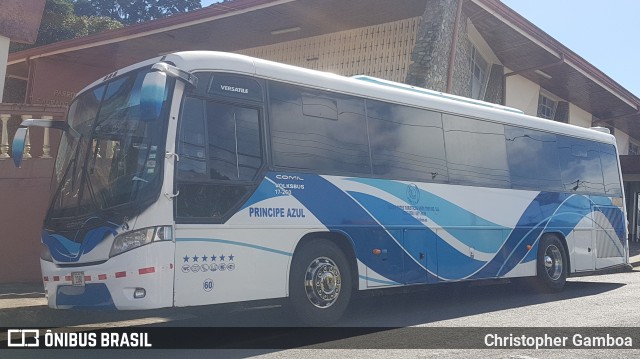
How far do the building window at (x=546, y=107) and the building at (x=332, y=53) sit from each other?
0.28 meters

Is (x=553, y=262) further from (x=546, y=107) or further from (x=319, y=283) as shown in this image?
(x=546, y=107)

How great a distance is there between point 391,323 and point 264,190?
2.41 meters

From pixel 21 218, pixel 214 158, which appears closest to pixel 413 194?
pixel 214 158

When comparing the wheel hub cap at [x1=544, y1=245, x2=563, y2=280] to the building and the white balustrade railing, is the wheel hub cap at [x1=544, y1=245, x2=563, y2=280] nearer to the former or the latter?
the building

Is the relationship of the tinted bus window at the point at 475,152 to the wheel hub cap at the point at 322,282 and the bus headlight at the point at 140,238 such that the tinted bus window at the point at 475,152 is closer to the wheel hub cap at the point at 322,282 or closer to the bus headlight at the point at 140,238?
the wheel hub cap at the point at 322,282

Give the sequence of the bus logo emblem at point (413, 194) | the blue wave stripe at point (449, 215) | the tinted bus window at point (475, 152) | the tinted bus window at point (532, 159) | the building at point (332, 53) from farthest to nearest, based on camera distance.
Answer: the tinted bus window at point (532, 159) < the building at point (332, 53) < the tinted bus window at point (475, 152) < the bus logo emblem at point (413, 194) < the blue wave stripe at point (449, 215)

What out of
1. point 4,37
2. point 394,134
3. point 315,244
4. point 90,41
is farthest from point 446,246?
point 90,41

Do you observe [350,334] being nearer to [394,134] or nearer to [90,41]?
[394,134]

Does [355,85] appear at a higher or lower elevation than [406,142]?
higher

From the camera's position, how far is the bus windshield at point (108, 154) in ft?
22.5

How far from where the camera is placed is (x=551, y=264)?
1231cm

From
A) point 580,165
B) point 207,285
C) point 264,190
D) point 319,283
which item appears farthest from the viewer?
point 580,165

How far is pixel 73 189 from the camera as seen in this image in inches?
298

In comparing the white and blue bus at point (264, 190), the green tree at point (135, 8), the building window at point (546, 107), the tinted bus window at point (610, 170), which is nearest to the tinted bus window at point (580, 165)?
the tinted bus window at point (610, 170)
